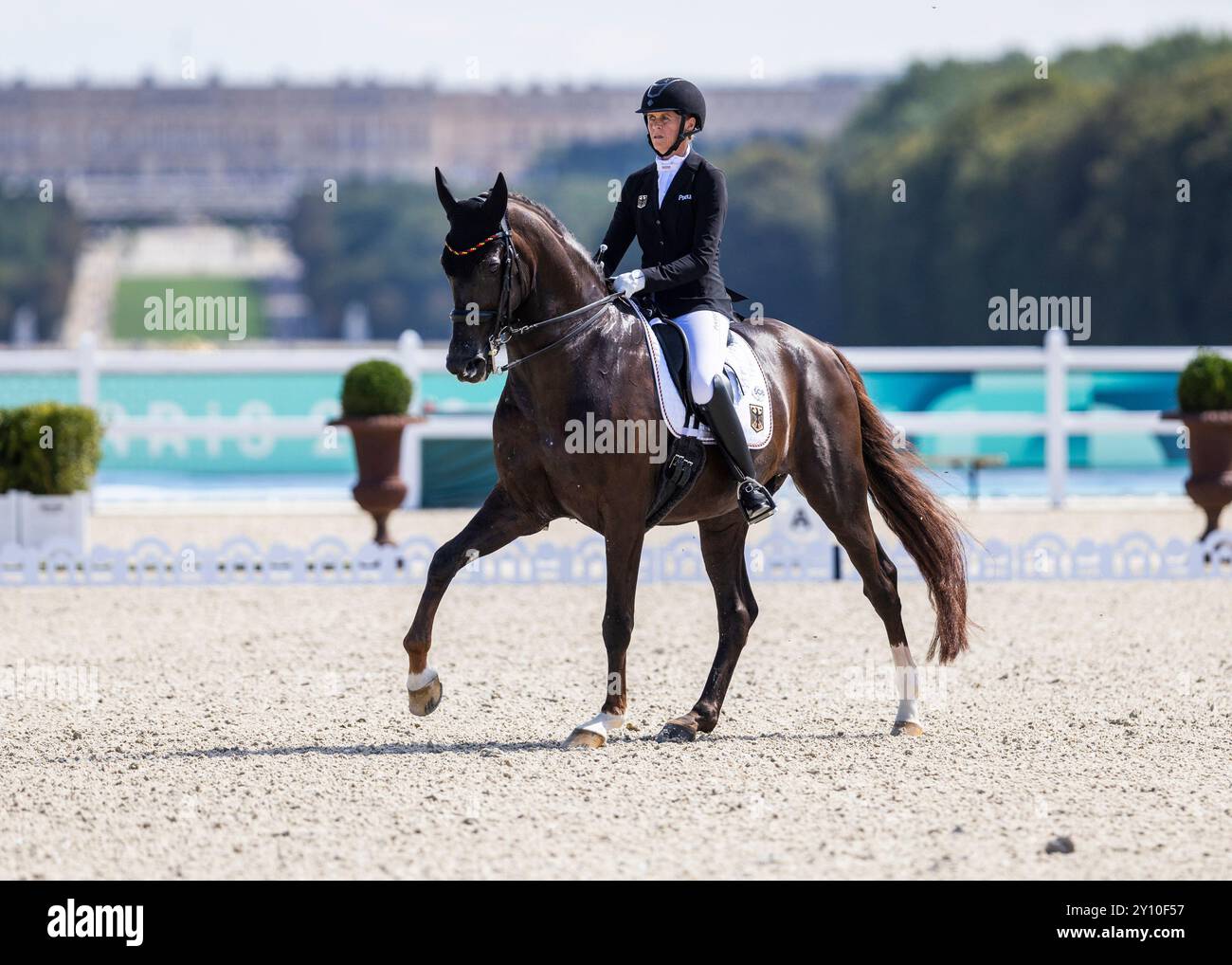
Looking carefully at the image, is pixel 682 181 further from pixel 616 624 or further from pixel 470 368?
pixel 616 624

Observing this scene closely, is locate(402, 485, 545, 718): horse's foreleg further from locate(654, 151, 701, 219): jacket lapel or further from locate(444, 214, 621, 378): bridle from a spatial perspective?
locate(654, 151, 701, 219): jacket lapel

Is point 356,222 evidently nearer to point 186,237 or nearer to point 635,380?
point 186,237

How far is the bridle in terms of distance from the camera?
21.6ft

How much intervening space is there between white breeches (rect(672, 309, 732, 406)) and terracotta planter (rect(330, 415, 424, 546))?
6.21 m

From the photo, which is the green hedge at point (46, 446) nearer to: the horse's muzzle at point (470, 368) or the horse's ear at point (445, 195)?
the horse's ear at point (445, 195)

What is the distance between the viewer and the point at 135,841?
5590 millimetres

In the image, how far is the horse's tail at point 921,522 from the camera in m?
7.68

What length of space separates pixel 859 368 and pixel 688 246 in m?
A: 10.9

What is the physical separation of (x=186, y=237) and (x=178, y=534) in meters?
104

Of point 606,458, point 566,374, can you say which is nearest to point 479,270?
point 566,374

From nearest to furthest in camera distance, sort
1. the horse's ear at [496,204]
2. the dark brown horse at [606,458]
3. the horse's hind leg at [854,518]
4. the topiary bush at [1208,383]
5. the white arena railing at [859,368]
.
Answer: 1. the horse's ear at [496,204]
2. the dark brown horse at [606,458]
3. the horse's hind leg at [854,518]
4. the topiary bush at [1208,383]
5. the white arena railing at [859,368]

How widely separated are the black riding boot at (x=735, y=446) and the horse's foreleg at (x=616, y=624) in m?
0.45

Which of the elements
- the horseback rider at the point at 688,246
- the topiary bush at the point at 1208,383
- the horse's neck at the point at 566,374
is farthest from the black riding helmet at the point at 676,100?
the topiary bush at the point at 1208,383
